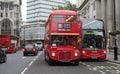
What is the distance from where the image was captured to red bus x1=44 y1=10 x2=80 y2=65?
2716cm

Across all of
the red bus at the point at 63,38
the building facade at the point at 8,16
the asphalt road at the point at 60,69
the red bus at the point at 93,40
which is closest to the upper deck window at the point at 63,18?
the red bus at the point at 63,38

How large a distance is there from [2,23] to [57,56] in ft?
367

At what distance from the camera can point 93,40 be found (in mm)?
34906

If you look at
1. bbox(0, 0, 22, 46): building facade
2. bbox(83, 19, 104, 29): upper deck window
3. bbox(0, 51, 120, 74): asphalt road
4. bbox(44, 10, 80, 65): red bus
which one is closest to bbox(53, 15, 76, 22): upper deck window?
bbox(44, 10, 80, 65): red bus

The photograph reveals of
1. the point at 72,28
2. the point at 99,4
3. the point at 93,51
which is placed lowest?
the point at 93,51

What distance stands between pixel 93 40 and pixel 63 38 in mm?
7922

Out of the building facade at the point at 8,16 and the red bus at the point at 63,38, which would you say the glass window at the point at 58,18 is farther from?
the building facade at the point at 8,16

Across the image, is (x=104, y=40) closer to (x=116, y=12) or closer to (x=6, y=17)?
(x=116, y=12)

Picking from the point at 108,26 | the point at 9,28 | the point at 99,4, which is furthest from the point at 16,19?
the point at 108,26

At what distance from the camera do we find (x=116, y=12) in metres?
55.1

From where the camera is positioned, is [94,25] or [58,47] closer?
[58,47]

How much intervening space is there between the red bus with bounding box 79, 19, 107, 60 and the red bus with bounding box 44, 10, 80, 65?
6.59m

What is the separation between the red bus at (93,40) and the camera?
34594 mm

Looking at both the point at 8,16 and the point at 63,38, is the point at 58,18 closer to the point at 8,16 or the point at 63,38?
the point at 63,38
